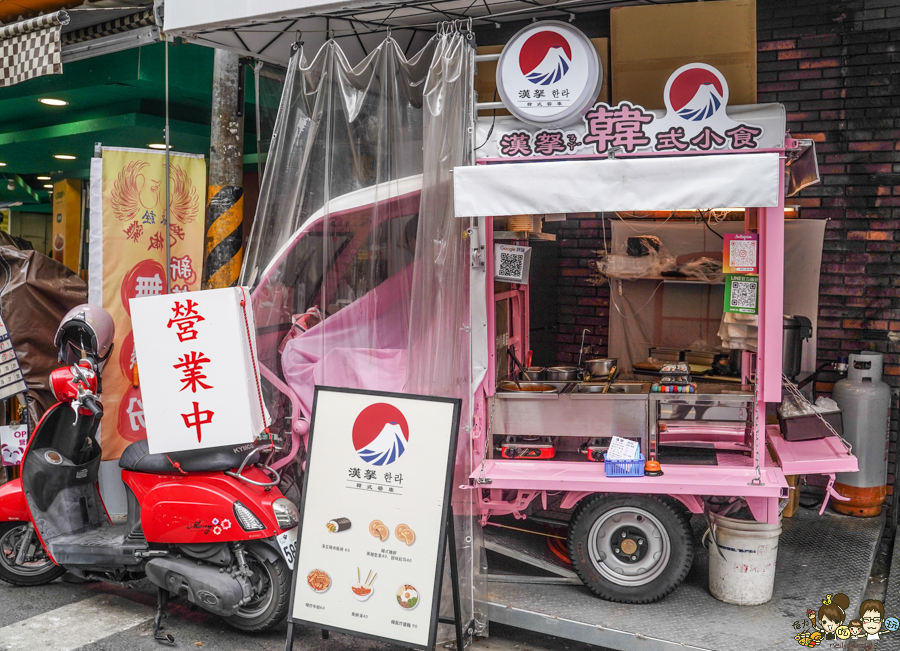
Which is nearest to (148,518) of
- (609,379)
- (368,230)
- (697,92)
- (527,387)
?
(368,230)

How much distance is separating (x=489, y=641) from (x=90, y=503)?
2.99m

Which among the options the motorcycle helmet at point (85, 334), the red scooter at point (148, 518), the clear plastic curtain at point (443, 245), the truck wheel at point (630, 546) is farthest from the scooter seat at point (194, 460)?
the truck wheel at point (630, 546)

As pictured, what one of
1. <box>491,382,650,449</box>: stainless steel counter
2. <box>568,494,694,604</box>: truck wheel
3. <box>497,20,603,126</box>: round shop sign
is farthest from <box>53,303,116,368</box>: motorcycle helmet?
<box>568,494,694,604</box>: truck wheel

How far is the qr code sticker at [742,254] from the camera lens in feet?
15.9

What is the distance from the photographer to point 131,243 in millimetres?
6324

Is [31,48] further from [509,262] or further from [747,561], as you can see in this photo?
[747,561]

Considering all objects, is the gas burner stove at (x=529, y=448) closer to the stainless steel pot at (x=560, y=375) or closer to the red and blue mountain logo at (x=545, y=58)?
the stainless steel pot at (x=560, y=375)

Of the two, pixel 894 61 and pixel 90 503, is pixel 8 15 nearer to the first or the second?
pixel 90 503

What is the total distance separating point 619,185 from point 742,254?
1.09m

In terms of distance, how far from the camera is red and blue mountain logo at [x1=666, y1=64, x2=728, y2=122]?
454 centimetres

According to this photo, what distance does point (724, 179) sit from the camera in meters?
4.20

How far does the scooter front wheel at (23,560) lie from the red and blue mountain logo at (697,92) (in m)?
5.25

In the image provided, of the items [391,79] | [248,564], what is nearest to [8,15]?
[391,79]

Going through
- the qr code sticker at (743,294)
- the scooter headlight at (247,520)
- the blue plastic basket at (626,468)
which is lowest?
the scooter headlight at (247,520)
